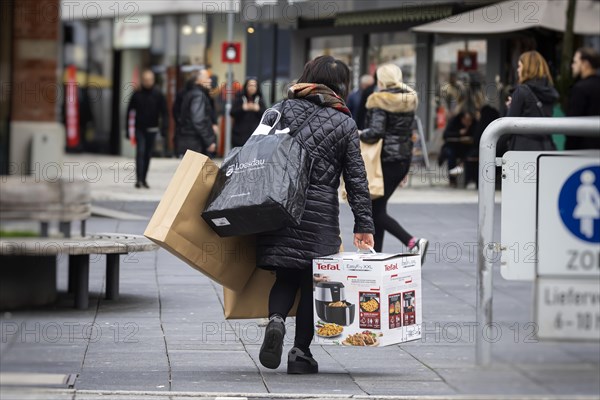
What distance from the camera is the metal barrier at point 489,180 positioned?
16.5 feet

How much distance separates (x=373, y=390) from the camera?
6.50 metres

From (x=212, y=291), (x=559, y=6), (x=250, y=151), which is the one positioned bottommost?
(x=212, y=291)

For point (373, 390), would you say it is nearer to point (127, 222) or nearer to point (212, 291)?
point (212, 291)

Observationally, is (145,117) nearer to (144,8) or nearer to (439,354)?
(439,354)

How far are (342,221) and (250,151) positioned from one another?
9.37 metres

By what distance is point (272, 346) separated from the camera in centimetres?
679

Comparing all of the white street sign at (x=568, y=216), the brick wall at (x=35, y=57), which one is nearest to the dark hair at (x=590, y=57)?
the white street sign at (x=568, y=216)

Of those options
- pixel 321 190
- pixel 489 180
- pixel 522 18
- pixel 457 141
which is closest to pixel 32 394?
pixel 321 190

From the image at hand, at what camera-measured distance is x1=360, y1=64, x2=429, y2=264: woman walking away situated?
11.1m

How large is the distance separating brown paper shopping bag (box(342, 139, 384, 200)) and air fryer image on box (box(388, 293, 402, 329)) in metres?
4.15

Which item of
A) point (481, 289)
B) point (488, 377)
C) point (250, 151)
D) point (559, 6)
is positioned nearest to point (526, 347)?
point (488, 377)

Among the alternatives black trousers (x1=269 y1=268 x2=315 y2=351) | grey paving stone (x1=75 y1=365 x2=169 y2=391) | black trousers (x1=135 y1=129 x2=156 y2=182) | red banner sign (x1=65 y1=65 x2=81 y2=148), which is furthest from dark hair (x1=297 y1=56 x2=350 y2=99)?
red banner sign (x1=65 y1=65 x2=81 y2=148)

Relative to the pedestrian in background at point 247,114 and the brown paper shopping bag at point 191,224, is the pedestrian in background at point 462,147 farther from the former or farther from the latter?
the brown paper shopping bag at point 191,224

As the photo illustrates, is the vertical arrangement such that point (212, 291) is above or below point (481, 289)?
below
